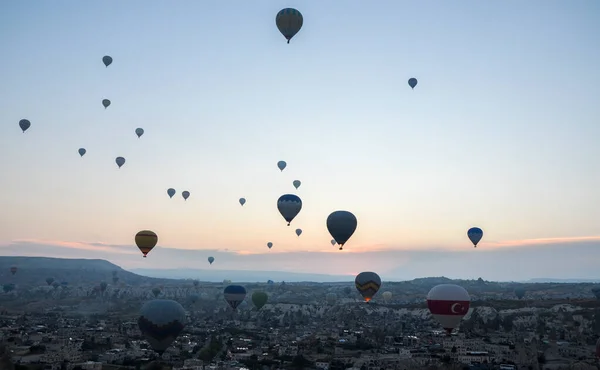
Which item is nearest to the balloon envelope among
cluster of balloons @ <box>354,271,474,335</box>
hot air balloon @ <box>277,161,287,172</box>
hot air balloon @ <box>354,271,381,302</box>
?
hot air balloon @ <box>277,161,287,172</box>

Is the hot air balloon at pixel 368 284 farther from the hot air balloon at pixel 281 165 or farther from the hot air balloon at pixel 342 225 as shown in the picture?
the hot air balloon at pixel 342 225

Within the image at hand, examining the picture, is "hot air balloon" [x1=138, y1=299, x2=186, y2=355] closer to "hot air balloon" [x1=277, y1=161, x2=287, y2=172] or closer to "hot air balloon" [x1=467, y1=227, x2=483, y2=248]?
"hot air balloon" [x1=277, y1=161, x2=287, y2=172]

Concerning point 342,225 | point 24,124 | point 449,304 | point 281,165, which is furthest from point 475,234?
point 24,124

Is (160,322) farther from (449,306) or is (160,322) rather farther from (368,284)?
(368,284)

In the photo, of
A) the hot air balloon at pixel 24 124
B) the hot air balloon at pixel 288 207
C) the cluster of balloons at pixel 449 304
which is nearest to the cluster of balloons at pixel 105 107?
the hot air balloon at pixel 24 124

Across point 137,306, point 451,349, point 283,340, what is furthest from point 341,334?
point 137,306
